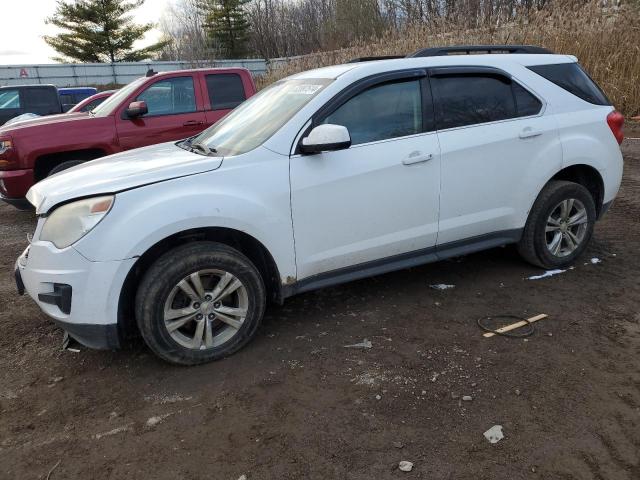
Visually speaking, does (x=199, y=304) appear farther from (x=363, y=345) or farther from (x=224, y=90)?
(x=224, y=90)

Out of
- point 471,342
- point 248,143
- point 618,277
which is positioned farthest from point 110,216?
point 618,277

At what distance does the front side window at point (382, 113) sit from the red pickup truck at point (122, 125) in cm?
425

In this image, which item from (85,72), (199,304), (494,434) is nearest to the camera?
(494,434)

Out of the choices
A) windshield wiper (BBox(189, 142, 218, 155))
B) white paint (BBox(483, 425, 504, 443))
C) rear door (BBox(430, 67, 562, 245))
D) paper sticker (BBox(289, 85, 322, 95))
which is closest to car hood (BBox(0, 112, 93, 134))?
windshield wiper (BBox(189, 142, 218, 155))

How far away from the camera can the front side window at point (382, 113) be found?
3518 mm

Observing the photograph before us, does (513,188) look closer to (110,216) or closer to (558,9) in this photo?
(110,216)

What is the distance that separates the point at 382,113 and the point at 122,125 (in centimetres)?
458

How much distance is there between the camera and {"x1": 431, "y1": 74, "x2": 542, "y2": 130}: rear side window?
3803mm

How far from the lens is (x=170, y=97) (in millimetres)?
7375

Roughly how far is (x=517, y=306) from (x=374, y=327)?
111 cm

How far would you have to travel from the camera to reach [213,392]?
2951 millimetres

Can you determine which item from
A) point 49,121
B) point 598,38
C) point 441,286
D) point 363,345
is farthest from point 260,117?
point 598,38

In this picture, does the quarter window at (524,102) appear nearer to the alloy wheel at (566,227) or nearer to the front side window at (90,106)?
the alloy wheel at (566,227)

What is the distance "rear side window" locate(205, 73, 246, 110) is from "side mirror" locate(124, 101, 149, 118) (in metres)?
1.08
